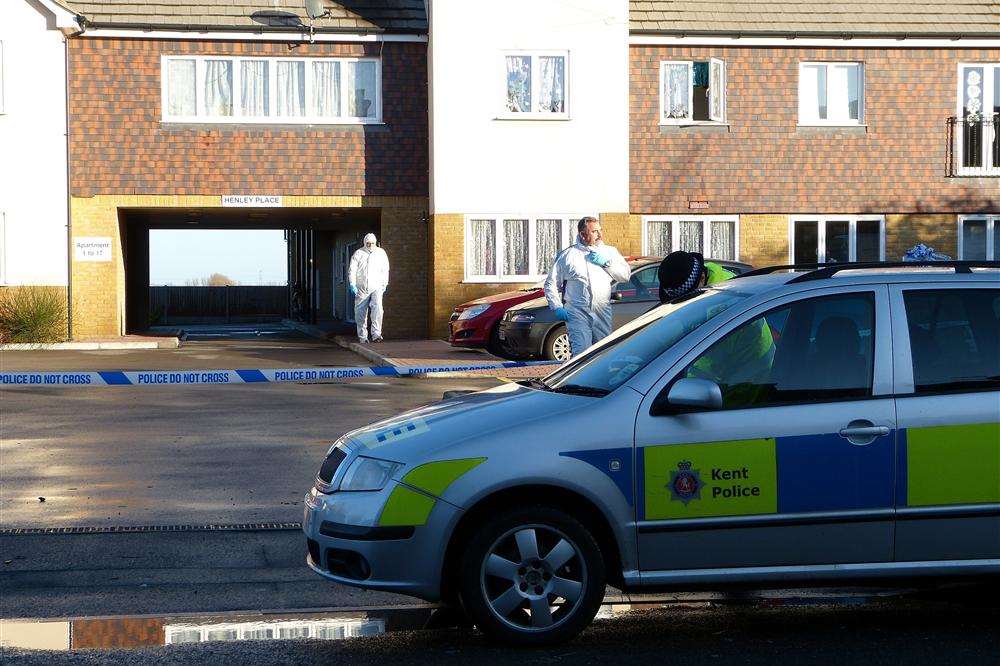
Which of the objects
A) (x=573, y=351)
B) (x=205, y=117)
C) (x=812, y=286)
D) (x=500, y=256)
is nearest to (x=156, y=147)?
(x=205, y=117)

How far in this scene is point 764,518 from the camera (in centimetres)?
555

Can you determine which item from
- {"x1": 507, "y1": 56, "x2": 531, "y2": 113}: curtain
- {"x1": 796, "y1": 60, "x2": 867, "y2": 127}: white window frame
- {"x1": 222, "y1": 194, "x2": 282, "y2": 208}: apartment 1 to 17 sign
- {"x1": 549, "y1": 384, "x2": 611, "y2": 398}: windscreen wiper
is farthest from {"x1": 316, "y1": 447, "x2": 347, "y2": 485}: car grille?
{"x1": 796, "y1": 60, "x2": 867, "y2": 127}: white window frame

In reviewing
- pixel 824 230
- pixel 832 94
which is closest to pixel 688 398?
pixel 824 230

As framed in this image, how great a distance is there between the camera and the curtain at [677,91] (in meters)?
26.4

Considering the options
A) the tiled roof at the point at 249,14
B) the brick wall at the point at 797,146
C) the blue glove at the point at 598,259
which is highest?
the tiled roof at the point at 249,14

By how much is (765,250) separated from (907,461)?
70.1 ft

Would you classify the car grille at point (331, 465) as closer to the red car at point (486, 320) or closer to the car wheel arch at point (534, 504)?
the car wheel arch at point (534, 504)

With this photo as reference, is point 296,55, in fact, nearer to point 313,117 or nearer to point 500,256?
point 313,117

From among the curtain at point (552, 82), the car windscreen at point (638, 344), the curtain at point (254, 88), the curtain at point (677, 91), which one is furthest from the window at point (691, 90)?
the car windscreen at point (638, 344)

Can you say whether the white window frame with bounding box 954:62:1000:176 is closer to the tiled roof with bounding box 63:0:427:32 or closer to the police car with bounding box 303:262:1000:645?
the tiled roof with bounding box 63:0:427:32

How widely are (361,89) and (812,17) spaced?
8792mm

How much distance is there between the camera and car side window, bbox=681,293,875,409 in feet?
18.6

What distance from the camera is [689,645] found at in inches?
222

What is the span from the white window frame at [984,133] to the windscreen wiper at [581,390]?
22.7 meters
